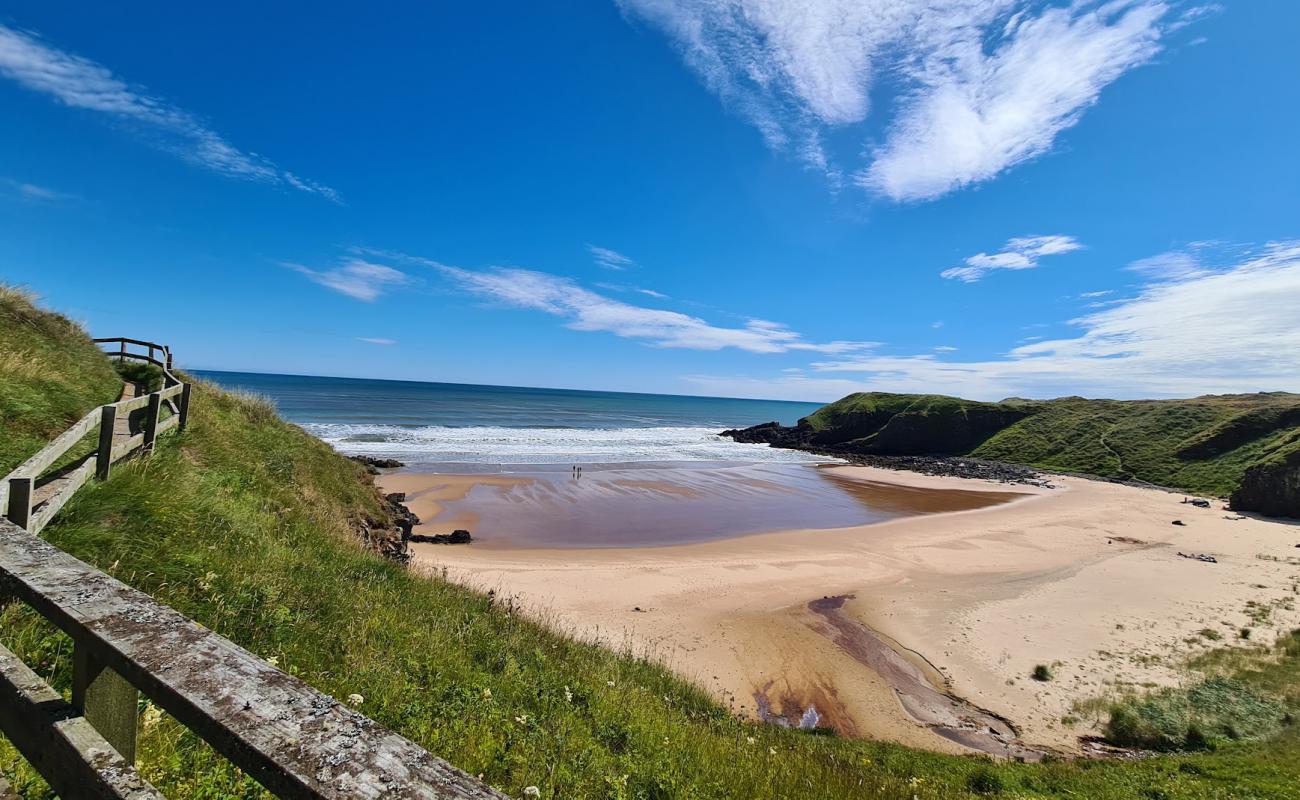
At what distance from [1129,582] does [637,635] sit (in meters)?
17.9

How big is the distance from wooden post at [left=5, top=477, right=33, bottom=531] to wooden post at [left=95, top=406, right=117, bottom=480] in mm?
2043

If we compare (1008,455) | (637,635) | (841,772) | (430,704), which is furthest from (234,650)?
(1008,455)

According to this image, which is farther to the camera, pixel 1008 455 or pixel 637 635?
pixel 1008 455

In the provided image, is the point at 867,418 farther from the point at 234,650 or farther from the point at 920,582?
the point at 234,650

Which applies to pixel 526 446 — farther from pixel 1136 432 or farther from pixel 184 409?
pixel 1136 432

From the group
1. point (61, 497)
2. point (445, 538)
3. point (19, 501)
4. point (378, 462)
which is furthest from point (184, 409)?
point (378, 462)

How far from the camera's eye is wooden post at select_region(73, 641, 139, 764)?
1.35 metres

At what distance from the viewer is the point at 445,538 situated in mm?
19203

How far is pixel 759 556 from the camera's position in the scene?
19.8 m

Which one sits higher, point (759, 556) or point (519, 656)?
point (519, 656)

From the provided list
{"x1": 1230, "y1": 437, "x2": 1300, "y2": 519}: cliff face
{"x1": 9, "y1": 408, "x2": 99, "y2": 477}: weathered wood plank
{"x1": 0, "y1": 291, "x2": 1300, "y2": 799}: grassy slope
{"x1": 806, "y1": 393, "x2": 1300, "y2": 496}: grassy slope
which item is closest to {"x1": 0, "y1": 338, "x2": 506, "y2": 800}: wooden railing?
{"x1": 0, "y1": 291, "x2": 1300, "y2": 799}: grassy slope

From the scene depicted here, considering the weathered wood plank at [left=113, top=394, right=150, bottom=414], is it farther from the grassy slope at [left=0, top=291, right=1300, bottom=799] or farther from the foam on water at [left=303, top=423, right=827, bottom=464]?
the foam on water at [left=303, top=423, right=827, bottom=464]

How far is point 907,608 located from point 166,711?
17696 millimetres

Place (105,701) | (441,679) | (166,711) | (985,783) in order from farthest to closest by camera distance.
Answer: (985,783) < (441,679) < (105,701) < (166,711)
